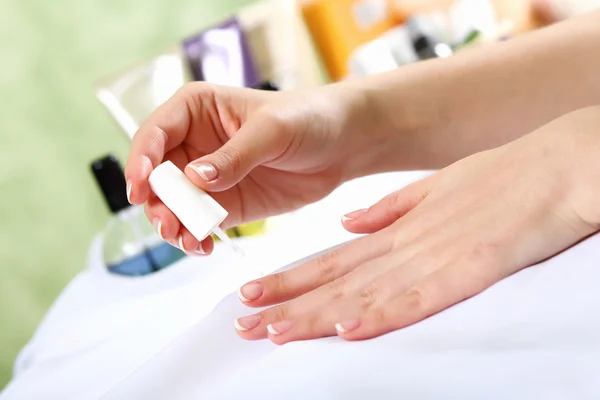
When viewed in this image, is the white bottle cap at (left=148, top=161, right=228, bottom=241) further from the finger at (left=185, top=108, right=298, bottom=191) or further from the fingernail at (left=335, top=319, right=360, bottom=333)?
the fingernail at (left=335, top=319, right=360, bottom=333)

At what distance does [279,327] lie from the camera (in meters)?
0.45

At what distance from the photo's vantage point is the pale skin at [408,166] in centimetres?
43

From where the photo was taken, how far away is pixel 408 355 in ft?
1.16

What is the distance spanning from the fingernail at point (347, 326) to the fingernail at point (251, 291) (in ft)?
0.33

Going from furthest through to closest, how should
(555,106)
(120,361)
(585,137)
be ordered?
(555,106) → (120,361) → (585,137)

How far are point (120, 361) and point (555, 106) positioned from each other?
1.76 feet

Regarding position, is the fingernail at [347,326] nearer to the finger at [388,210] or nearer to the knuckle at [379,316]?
the knuckle at [379,316]

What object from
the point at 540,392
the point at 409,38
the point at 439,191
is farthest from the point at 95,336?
the point at 409,38

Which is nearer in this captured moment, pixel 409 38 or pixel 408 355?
pixel 408 355

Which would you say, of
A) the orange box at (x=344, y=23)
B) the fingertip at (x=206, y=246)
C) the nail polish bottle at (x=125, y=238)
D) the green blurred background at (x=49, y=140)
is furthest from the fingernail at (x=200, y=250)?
the orange box at (x=344, y=23)

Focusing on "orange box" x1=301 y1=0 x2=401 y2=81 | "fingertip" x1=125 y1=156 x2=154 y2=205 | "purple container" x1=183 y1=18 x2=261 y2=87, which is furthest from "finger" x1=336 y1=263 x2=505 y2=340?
"orange box" x1=301 y1=0 x2=401 y2=81

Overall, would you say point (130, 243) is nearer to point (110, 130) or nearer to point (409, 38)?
point (110, 130)

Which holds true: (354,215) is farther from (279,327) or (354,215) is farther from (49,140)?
(49,140)

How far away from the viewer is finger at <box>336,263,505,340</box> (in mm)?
416
